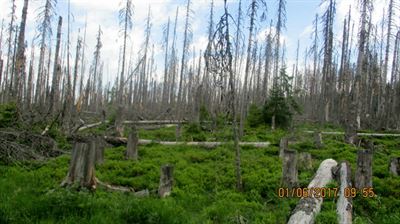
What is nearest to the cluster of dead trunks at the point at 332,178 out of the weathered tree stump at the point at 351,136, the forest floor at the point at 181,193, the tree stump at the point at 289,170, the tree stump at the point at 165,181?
the tree stump at the point at 289,170

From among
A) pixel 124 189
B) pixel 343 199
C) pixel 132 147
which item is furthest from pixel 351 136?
pixel 124 189

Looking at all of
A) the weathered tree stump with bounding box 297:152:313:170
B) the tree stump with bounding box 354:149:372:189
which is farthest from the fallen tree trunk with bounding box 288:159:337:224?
the weathered tree stump with bounding box 297:152:313:170

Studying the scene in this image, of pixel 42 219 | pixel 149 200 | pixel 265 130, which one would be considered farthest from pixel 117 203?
pixel 265 130

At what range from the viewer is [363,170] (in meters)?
7.87

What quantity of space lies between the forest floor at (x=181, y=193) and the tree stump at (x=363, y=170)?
13.5 inches

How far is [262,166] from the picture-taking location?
10.4 m

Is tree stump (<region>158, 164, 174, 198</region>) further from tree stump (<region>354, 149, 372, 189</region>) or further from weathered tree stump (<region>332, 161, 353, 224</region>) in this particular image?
tree stump (<region>354, 149, 372, 189</region>)

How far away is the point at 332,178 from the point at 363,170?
2.63 feet

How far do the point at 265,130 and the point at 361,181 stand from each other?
10.2m

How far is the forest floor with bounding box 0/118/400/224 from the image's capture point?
243 inches

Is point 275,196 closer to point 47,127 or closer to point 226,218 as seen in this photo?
point 226,218

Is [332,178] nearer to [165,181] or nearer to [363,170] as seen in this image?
[363,170]

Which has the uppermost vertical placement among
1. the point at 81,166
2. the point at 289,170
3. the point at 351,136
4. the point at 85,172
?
the point at 351,136

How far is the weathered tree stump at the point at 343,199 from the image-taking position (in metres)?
6.05
